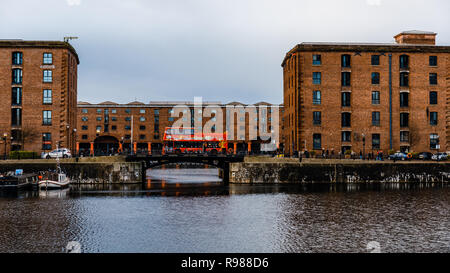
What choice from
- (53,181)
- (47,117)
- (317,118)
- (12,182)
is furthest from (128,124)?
(12,182)

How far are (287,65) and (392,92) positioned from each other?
18488 millimetres

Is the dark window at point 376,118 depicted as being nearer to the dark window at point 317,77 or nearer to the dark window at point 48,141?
the dark window at point 317,77

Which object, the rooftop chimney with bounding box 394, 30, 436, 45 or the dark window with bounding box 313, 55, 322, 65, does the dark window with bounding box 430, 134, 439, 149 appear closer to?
the rooftop chimney with bounding box 394, 30, 436, 45

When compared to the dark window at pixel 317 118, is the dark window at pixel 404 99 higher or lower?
higher

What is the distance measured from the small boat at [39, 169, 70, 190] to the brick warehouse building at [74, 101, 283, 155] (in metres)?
69.7

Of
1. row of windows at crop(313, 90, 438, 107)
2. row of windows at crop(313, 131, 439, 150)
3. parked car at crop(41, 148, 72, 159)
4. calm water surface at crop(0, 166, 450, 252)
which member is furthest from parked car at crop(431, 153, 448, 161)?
parked car at crop(41, 148, 72, 159)

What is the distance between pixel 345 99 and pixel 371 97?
4194 mm

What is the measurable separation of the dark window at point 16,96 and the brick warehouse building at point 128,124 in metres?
54.9

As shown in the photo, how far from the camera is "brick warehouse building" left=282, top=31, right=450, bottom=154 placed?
245 ft

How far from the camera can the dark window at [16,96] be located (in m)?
73.8

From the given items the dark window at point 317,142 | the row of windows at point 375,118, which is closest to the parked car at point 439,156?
the row of windows at point 375,118

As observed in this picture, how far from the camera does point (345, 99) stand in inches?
2977
